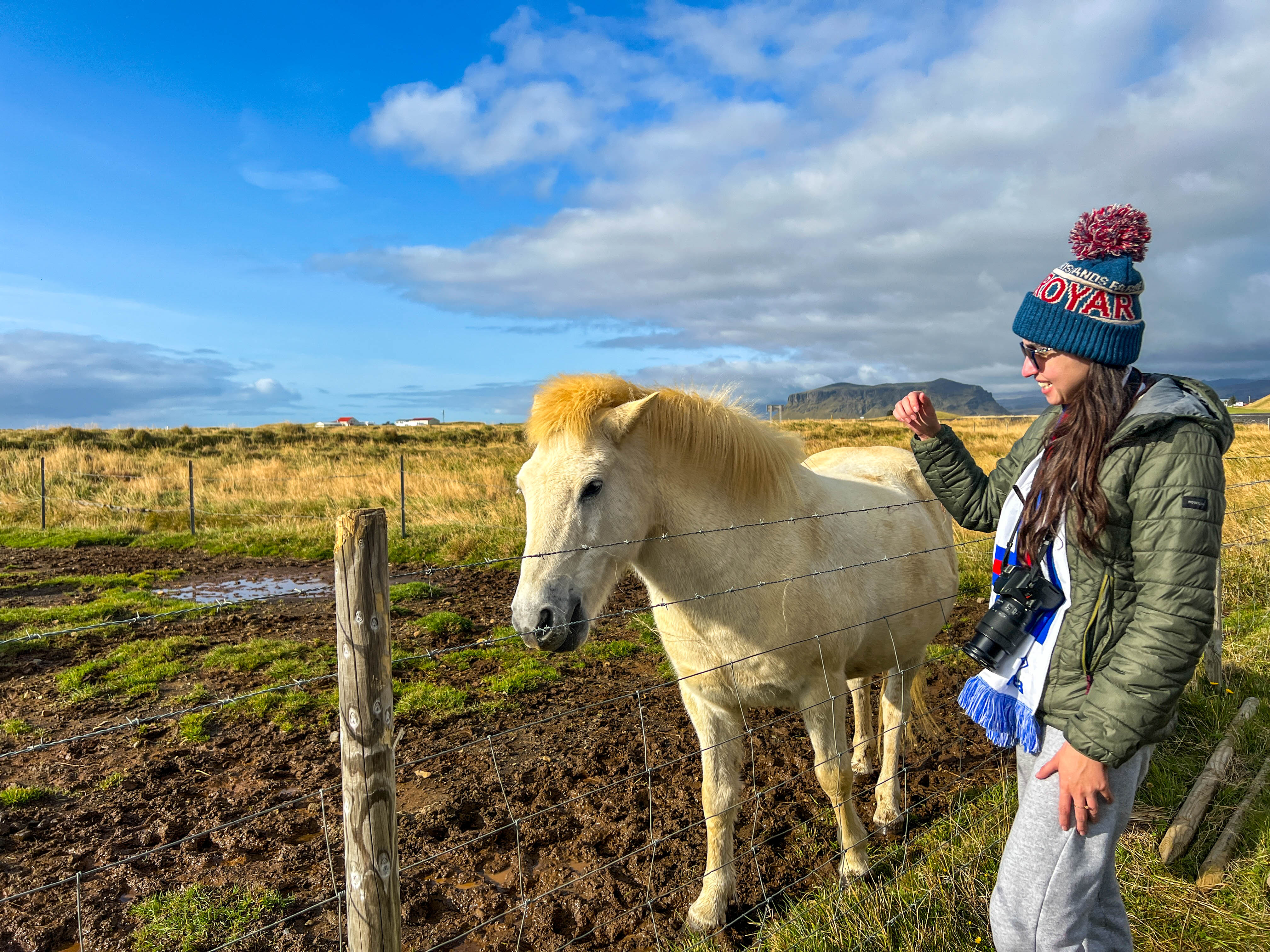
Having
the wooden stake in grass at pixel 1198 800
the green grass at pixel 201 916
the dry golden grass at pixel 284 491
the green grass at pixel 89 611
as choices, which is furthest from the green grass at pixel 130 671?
the wooden stake in grass at pixel 1198 800

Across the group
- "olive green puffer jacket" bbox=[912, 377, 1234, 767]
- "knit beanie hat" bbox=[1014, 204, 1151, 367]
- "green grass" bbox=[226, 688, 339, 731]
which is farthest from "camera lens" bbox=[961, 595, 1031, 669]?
"green grass" bbox=[226, 688, 339, 731]

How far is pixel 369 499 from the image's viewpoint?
14883mm

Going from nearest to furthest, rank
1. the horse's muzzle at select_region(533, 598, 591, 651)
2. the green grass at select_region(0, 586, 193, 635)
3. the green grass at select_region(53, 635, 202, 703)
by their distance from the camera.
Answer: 1. the horse's muzzle at select_region(533, 598, 591, 651)
2. the green grass at select_region(53, 635, 202, 703)
3. the green grass at select_region(0, 586, 193, 635)

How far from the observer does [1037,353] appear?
192cm

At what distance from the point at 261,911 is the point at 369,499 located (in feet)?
41.0

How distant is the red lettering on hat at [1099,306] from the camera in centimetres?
177

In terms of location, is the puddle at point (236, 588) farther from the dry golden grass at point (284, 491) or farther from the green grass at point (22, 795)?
the green grass at point (22, 795)

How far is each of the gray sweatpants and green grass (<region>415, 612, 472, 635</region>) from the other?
617 cm

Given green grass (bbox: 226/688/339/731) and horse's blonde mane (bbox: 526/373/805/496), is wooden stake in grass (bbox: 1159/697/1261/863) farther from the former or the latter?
green grass (bbox: 226/688/339/731)

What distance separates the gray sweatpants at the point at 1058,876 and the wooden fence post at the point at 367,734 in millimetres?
1597

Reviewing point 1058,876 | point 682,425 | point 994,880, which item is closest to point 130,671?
point 682,425

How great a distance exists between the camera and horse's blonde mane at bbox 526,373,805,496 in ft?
9.23

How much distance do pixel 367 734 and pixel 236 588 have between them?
30.1 feet

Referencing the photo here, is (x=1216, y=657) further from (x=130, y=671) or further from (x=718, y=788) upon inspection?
(x=130, y=671)
